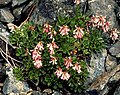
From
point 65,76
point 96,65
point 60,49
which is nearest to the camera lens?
point 65,76

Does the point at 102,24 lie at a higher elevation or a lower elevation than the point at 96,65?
higher

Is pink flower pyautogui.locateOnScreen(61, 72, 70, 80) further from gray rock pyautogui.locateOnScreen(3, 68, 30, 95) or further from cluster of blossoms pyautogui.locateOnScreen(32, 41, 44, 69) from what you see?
gray rock pyautogui.locateOnScreen(3, 68, 30, 95)

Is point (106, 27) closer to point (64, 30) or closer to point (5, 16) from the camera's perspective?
point (64, 30)

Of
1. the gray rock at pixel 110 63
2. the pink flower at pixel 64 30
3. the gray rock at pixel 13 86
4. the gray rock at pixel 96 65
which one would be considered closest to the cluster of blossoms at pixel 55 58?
the pink flower at pixel 64 30

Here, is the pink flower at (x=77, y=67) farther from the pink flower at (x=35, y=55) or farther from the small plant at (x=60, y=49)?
the pink flower at (x=35, y=55)

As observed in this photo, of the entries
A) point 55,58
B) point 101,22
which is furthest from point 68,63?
point 101,22

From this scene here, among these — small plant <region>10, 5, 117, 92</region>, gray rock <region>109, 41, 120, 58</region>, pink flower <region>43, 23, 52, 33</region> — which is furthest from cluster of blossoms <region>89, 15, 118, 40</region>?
pink flower <region>43, 23, 52, 33</region>
